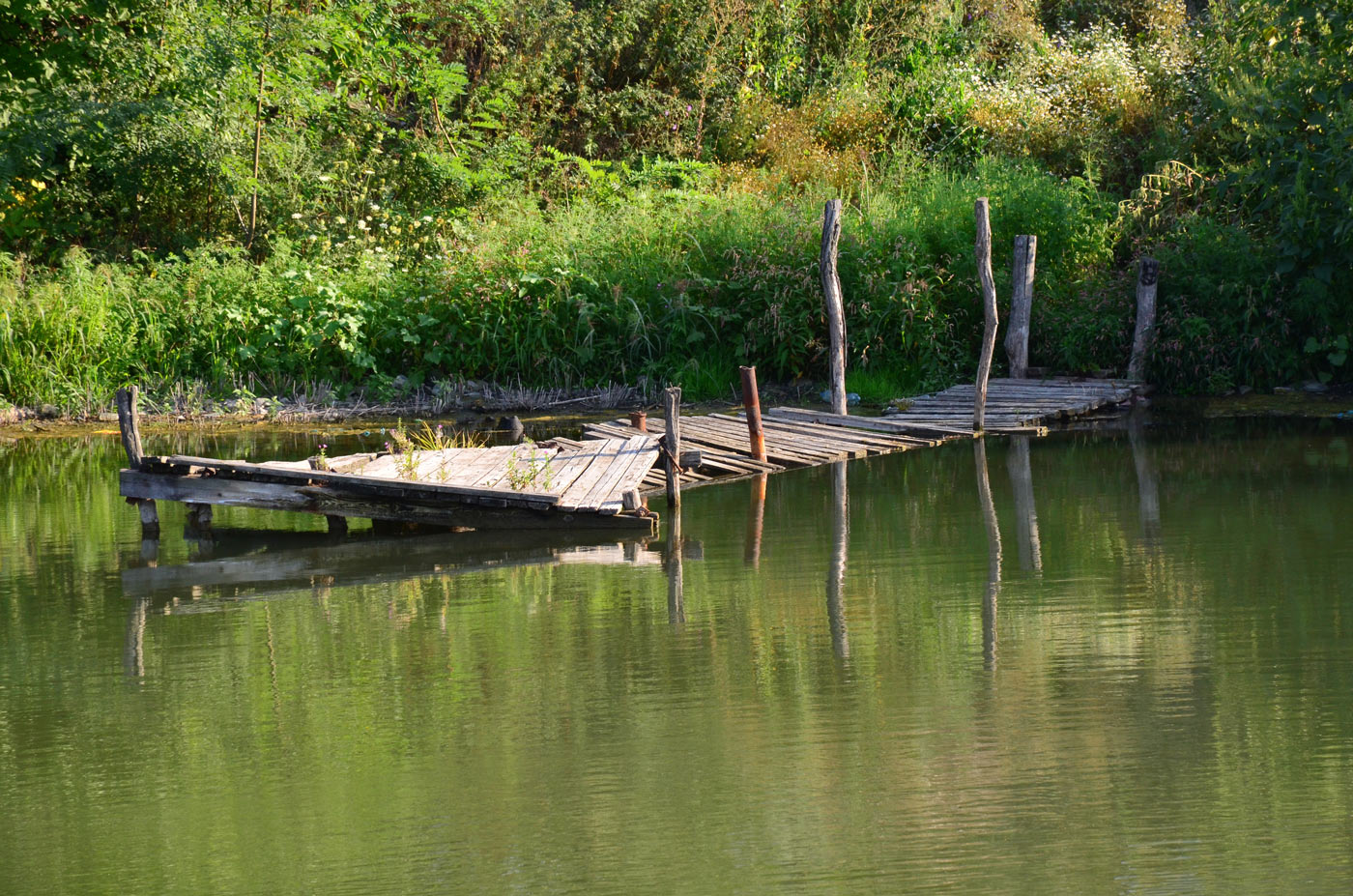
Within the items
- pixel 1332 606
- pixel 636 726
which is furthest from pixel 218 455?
pixel 1332 606

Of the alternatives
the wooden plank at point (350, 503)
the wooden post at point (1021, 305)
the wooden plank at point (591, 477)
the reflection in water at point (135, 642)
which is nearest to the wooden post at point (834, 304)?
the wooden post at point (1021, 305)

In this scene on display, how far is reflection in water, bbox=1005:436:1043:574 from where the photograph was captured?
9.55m

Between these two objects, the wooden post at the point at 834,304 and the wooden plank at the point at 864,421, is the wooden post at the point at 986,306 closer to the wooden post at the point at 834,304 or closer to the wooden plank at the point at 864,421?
the wooden plank at the point at 864,421

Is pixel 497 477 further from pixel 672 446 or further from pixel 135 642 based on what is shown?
pixel 135 642

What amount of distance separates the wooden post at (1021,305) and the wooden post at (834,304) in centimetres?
214

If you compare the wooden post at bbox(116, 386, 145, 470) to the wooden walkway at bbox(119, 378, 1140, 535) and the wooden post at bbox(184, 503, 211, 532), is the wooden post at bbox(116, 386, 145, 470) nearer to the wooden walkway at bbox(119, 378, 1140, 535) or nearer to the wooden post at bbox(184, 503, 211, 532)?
the wooden walkway at bbox(119, 378, 1140, 535)

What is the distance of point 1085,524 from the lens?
10.5m

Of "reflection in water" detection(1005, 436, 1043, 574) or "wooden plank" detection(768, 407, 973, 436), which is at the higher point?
"wooden plank" detection(768, 407, 973, 436)

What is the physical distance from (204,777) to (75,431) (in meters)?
11.9

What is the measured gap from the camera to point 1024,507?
11234 millimetres

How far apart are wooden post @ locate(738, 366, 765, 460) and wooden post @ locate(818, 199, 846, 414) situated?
2.55 metres

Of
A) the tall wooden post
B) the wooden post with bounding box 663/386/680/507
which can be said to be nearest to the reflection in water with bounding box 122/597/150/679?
the tall wooden post

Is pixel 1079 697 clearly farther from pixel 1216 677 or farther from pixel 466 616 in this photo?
pixel 466 616

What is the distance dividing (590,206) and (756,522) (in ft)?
31.8
